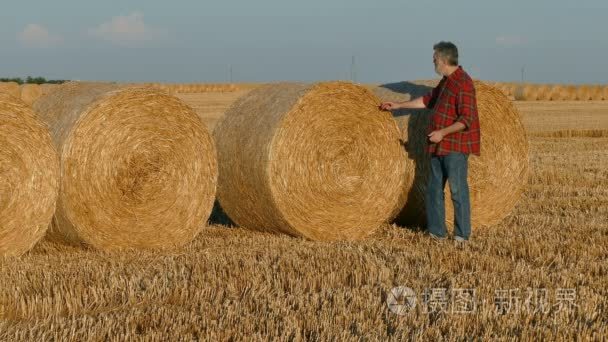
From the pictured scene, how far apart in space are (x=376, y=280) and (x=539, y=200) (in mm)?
5179

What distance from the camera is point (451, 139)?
26.4ft

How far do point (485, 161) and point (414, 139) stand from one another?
97 cm

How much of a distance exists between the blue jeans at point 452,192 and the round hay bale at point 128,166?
2.03 m

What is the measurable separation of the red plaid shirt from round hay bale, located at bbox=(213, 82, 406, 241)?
55cm

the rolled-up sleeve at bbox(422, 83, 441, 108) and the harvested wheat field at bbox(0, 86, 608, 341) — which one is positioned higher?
the rolled-up sleeve at bbox(422, 83, 441, 108)

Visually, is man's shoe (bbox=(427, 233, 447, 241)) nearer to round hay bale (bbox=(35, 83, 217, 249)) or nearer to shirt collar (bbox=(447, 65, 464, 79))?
shirt collar (bbox=(447, 65, 464, 79))

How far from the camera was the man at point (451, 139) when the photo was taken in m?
7.98

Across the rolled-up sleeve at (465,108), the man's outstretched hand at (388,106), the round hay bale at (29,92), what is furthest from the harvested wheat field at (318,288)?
the round hay bale at (29,92)

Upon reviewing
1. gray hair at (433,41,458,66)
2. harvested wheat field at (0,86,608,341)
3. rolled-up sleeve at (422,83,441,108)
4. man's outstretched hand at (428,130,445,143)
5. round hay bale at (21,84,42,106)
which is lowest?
harvested wheat field at (0,86,608,341)

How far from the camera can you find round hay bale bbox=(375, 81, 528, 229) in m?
8.55

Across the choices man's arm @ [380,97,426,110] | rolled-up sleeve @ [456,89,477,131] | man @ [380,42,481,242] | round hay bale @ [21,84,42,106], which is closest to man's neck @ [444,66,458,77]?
man @ [380,42,481,242]

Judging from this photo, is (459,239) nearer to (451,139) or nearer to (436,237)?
(436,237)

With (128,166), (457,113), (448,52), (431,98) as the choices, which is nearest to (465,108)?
(457,113)

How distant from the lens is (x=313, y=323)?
4.80m
